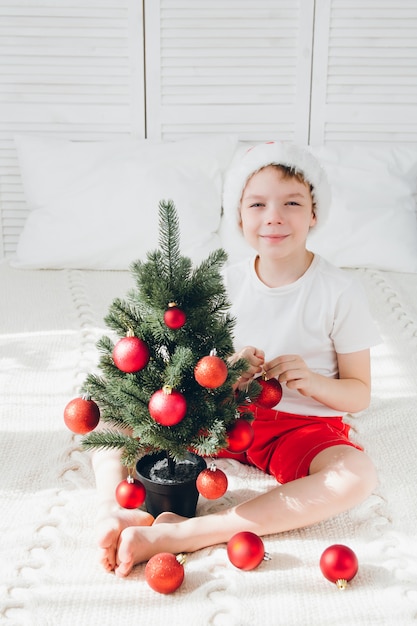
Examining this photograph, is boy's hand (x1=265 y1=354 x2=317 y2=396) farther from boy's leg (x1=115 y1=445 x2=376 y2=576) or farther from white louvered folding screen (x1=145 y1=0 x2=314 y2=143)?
white louvered folding screen (x1=145 y1=0 x2=314 y2=143)

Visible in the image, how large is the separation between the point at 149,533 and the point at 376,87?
2.04m

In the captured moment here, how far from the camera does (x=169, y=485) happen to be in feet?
3.66

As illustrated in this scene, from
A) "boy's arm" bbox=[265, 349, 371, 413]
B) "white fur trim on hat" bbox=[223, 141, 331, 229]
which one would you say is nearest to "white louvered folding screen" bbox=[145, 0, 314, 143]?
"white fur trim on hat" bbox=[223, 141, 331, 229]

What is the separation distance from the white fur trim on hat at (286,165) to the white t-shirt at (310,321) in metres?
0.13

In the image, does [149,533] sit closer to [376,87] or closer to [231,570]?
[231,570]

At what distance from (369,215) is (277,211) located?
1.15m

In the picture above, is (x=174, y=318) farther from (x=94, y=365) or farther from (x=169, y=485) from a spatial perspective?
(x=94, y=365)

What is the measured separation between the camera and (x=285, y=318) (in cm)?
134

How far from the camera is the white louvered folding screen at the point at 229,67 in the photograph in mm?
2500

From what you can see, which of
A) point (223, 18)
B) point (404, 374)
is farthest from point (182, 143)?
point (404, 374)

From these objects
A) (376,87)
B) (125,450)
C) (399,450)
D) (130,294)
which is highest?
(376,87)

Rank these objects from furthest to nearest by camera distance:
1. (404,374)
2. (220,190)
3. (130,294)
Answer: (220,190), (404,374), (130,294)

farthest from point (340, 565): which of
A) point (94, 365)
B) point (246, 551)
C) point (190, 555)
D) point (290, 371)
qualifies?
point (94, 365)

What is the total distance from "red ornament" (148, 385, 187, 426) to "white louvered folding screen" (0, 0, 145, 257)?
1820 mm
